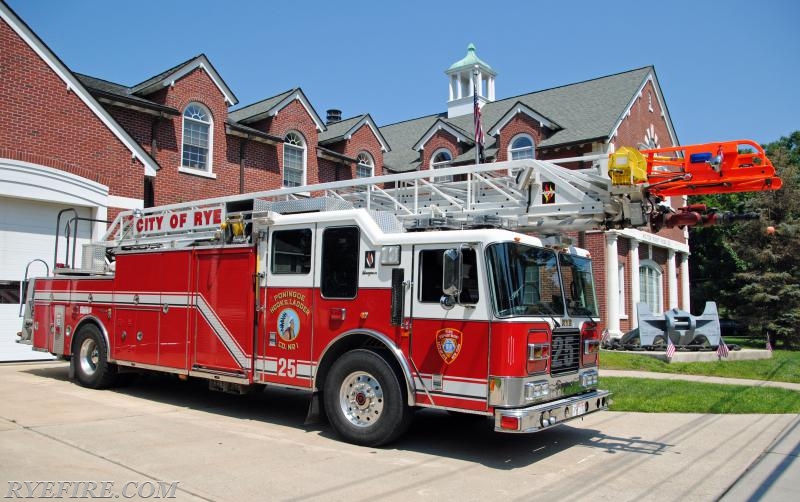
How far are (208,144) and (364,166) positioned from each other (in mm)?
7549

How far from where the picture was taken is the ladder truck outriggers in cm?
666

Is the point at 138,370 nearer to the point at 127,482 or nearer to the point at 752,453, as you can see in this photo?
the point at 127,482

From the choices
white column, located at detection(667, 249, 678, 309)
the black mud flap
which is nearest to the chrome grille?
the black mud flap

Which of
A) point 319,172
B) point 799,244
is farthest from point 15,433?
point 799,244

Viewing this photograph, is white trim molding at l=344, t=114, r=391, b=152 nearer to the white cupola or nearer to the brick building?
the brick building

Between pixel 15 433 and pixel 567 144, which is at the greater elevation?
pixel 567 144

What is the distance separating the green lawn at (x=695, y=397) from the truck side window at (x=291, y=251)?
566 centimetres

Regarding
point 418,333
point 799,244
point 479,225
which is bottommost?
point 418,333

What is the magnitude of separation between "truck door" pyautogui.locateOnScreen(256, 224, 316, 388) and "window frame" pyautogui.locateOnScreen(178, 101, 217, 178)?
1187 centimetres

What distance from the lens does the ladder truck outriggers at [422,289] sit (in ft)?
21.9

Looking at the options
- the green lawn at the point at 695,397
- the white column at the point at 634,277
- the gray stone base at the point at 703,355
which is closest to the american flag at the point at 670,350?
the gray stone base at the point at 703,355

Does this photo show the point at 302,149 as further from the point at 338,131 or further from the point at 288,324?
the point at 288,324

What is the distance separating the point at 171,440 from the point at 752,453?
22.0 feet

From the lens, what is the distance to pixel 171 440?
7375mm
